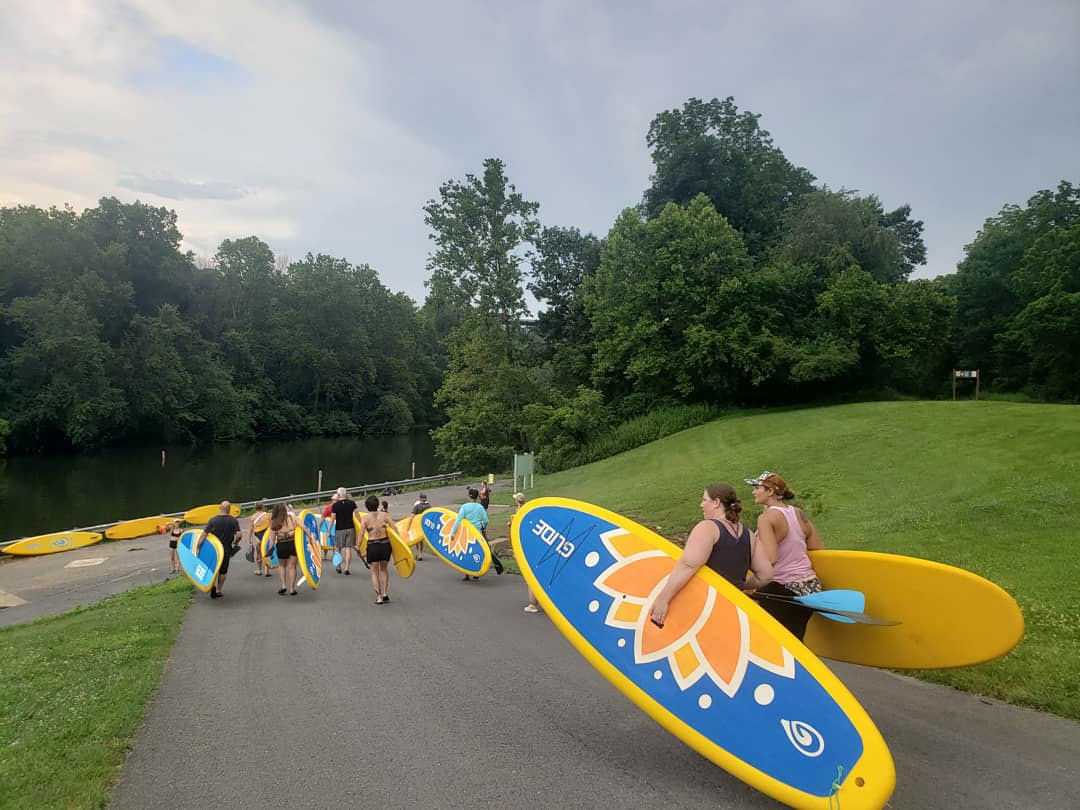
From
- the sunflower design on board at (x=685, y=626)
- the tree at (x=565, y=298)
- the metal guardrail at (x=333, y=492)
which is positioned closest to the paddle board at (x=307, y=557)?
the sunflower design on board at (x=685, y=626)

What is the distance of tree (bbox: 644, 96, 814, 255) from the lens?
47.7 metres

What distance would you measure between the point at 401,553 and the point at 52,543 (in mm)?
18352

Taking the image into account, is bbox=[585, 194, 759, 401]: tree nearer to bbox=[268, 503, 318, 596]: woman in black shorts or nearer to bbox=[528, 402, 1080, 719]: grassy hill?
bbox=[528, 402, 1080, 719]: grassy hill

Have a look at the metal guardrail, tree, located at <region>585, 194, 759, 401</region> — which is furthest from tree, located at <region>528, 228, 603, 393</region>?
the metal guardrail

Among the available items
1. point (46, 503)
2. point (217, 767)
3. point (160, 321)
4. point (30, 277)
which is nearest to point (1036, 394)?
point (217, 767)

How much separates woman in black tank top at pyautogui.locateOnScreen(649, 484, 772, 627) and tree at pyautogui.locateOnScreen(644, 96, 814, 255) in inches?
1742

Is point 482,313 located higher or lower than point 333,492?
higher

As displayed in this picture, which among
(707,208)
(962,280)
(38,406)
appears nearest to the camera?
(707,208)

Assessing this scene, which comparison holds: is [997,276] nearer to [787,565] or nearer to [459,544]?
[459,544]

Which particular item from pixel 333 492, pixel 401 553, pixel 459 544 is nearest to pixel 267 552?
pixel 401 553

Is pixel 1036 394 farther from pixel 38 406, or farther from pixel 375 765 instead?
pixel 38 406

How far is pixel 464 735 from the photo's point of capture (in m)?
4.75

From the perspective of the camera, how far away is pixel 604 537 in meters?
4.96

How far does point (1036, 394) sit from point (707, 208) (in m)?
20.1
